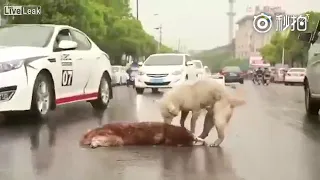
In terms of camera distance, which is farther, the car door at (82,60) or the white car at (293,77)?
the white car at (293,77)

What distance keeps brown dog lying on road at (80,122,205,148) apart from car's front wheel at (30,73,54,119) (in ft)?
4.81

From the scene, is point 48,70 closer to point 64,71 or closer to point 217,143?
point 64,71

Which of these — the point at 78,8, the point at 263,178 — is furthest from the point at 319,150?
the point at 78,8

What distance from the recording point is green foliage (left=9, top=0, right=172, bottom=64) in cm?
938

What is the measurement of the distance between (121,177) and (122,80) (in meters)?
5.75

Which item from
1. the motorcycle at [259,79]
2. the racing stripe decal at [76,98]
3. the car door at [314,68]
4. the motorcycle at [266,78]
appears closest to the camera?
the racing stripe decal at [76,98]

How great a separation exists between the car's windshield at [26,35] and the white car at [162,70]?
204 cm

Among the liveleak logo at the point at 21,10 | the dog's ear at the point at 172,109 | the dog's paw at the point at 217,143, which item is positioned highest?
the liveleak logo at the point at 21,10

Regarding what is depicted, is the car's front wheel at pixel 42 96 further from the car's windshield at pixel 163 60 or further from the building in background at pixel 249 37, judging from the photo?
the building in background at pixel 249 37

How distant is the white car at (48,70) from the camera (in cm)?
657

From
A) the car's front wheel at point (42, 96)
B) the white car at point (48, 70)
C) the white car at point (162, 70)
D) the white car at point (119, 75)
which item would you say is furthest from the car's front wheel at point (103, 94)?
the car's front wheel at point (42, 96)

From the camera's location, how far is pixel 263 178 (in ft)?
13.4

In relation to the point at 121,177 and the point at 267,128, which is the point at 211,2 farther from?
the point at 121,177

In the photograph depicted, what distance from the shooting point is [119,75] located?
9.84 metres
